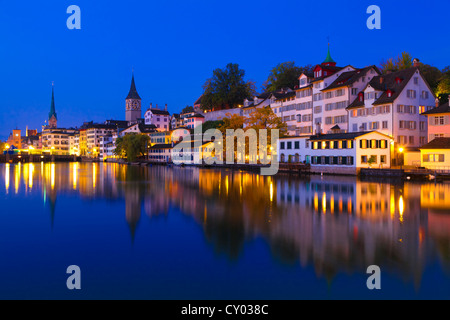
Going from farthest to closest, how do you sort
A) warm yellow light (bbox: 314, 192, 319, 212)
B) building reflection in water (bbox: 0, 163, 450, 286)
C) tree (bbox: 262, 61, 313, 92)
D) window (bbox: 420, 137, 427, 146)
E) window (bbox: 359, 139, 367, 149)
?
tree (bbox: 262, 61, 313, 92)
window (bbox: 420, 137, 427, 146)
window (bbox: 359, 139, 367, 149)
warm yellow light (bbox: 314, 192, 319, 212)
building reflection in water (bbox: 0, 163, 450, 286)

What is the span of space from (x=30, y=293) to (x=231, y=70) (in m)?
93.7

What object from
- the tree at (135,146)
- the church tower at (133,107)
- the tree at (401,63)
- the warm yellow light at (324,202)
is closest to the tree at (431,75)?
the tree at (401,63)

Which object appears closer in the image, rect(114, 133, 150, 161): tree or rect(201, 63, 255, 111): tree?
rect(201, 63, 255, 111): tree

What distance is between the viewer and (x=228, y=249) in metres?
15.2

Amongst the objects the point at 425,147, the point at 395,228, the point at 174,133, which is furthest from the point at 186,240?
the point at 174,133

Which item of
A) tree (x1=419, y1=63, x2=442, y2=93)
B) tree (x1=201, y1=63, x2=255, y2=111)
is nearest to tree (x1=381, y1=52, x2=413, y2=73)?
tree (x1=419, y1=63, x2=442, y2=93)

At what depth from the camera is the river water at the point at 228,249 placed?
1113 centimetres

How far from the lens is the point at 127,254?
14789mm

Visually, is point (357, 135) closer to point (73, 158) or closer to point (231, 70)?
point (231, 70)

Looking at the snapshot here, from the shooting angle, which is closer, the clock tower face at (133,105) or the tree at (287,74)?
the tree at (287,74)

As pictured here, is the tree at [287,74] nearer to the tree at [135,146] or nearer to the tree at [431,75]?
the tree at [431,75]

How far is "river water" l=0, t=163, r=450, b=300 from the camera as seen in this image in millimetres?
11133

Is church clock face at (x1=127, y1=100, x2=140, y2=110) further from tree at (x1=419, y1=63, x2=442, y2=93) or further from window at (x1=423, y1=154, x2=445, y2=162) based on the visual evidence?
window at (x1=423, y1=154, x2=445, y2=162)

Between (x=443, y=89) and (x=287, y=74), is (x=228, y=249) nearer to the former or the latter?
(x=443, y=89)
